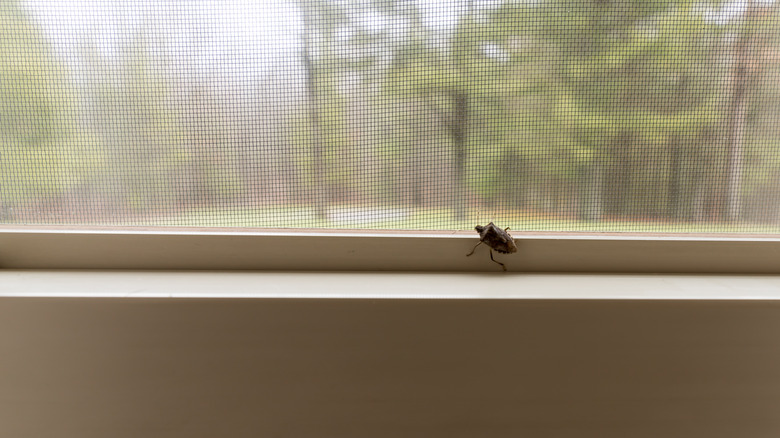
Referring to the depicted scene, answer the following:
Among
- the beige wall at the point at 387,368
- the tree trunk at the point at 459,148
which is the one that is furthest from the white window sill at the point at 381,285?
the tree trunk at the point at 459,148

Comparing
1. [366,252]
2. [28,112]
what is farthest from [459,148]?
[28,112]

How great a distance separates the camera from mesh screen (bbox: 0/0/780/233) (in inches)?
27.8

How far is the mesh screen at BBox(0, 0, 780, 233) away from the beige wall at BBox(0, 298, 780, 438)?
0.21 metres

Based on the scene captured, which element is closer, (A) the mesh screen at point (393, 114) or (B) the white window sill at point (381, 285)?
(B) the white window sill at point (381, 285)

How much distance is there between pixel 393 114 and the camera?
28.6 inches

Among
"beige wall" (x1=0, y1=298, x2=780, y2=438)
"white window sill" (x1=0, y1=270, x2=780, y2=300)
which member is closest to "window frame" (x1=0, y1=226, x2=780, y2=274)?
"white window sill" (x1=0, y1=270, x2=780, y2=300)

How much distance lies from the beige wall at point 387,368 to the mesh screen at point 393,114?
208 millimetres

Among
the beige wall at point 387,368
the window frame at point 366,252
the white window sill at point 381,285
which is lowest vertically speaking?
the beige wall at point 387,368

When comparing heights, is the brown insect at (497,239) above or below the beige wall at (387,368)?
above

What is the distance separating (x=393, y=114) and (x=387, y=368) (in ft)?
1.36

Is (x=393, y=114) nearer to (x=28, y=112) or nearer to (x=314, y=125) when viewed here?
(x=314, y=125)

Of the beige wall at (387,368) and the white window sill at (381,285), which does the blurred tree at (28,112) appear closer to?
the white window sill at (381,285)

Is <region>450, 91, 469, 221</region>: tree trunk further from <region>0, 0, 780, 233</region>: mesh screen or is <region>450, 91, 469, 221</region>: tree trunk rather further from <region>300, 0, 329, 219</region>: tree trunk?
<region>300, 0, 329, 219</region>: tree trunk

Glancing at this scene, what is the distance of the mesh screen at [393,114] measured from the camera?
2.31ft
